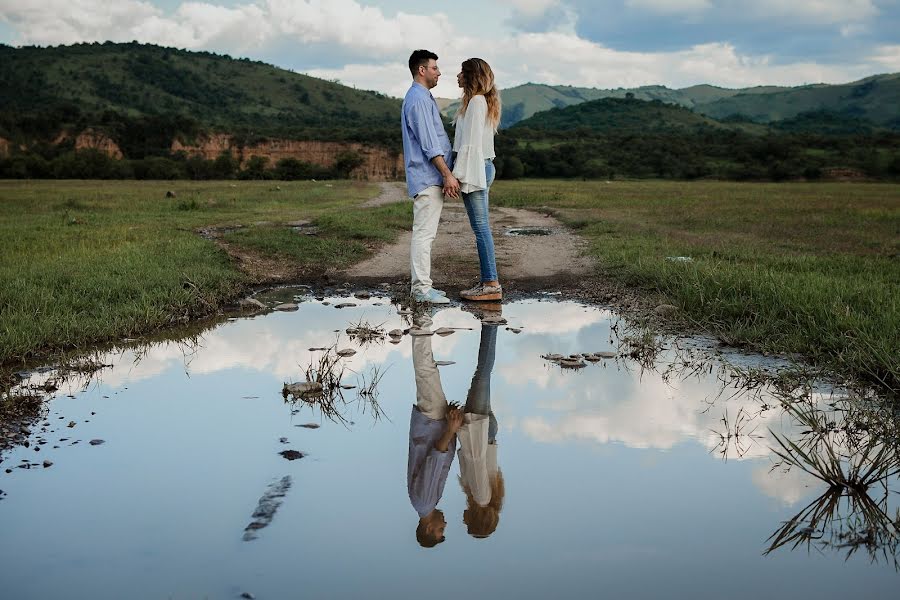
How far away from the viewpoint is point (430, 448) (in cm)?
399

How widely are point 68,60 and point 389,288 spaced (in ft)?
422

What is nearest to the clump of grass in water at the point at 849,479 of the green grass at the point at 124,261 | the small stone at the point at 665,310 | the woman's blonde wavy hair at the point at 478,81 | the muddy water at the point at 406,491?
the muddy water at the point at 406,491

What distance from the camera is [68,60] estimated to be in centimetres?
11900

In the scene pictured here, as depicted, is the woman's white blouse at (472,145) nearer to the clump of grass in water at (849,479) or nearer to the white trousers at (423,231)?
the white trousers at (423,231)

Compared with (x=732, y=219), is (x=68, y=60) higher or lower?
higher

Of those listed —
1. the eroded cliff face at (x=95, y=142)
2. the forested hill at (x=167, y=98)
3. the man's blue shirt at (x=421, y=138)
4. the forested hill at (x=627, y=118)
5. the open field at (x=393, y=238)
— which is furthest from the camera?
the forested hill at (x=627, y=118)

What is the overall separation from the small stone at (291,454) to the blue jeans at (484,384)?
0.95 m

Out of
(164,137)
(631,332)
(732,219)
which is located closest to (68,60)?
(164,137)

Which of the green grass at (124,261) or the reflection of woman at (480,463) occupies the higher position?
the green grass at (124,261)

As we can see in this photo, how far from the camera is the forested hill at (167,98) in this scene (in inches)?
3027

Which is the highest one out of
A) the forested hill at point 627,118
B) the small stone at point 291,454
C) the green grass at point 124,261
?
the forested hill at point 627,118

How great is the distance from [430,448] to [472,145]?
172 inches

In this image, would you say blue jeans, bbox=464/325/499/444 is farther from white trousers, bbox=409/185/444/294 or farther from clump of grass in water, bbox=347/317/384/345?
white trousers, bbox=409/185/444/294

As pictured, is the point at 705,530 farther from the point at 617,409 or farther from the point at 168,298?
the point at 168,298
